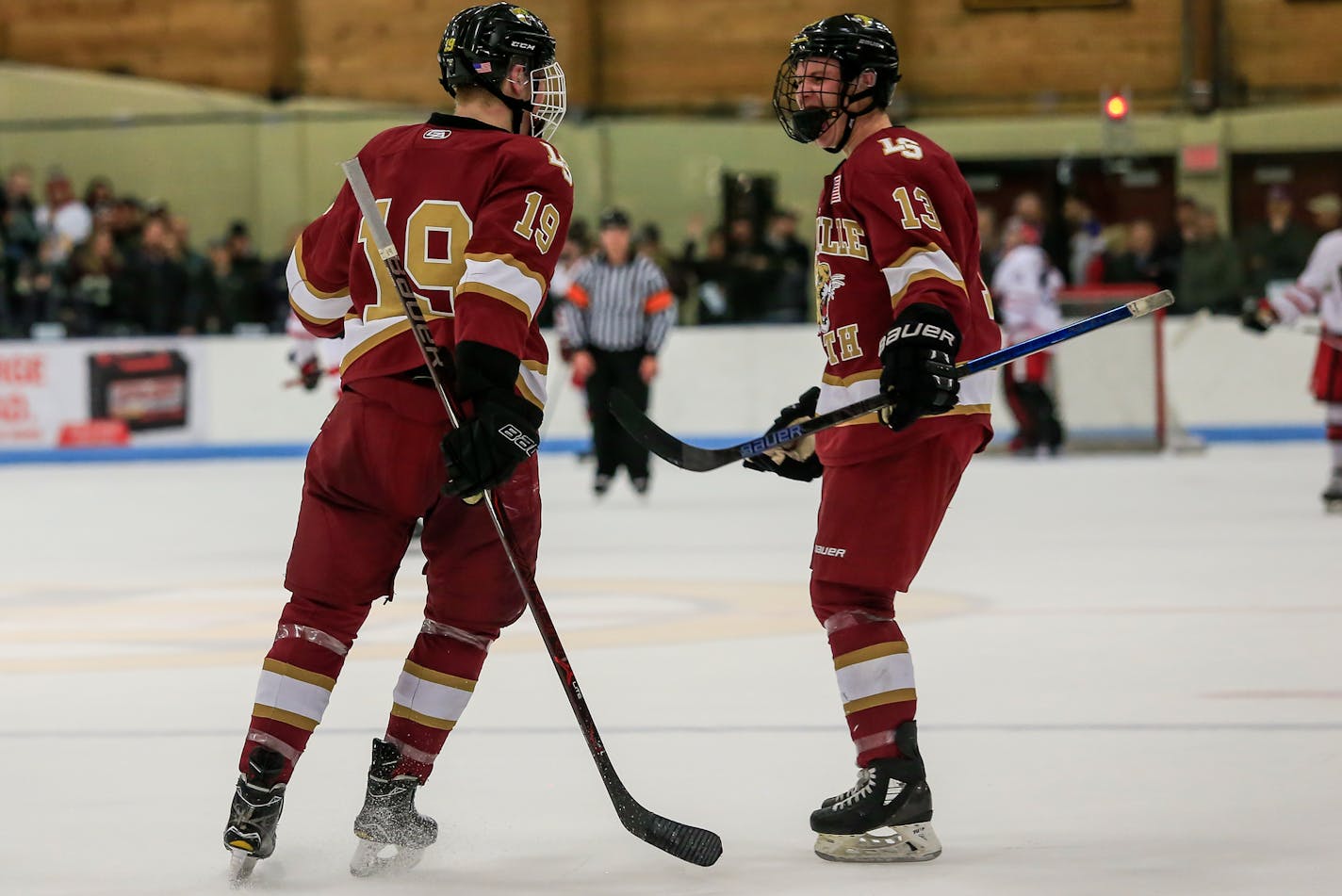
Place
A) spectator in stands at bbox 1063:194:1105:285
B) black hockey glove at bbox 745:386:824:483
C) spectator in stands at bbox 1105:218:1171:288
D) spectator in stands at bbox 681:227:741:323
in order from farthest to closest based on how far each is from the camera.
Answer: spectator in stands at bbox 1063:194:1105:285, spectator in stands at bbox 1105:218:1171:288, spectator in stands at bbox 681:227:741:323, black hockey glove at bbox 745:386:824:483

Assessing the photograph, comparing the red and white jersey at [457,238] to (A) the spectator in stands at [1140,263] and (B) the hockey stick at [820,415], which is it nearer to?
(B) the hockey stick at [820,415]

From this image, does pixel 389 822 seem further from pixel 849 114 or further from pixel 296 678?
pixel 849 114

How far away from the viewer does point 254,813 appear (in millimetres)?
2789

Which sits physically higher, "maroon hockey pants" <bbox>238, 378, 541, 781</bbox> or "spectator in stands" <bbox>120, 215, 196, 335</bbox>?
"spectator in stands" <bbox>120, 215, 196, 335</bbox>

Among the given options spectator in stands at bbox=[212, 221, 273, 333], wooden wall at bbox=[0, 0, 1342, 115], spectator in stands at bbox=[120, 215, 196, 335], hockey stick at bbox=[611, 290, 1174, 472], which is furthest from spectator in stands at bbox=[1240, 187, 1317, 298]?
hockey stick at bbox=[611, 290, 1174, 472]

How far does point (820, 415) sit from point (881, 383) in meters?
0.21

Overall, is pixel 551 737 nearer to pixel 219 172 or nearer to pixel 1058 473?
pixel 1058 473

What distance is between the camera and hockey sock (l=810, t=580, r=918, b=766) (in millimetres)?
2980

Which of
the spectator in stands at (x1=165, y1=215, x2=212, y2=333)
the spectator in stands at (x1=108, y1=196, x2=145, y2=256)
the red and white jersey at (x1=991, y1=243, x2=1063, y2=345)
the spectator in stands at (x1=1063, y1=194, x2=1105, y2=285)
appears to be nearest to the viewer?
the red and white jersey at (x1=991, y1=243, x2=1063, y2=345)

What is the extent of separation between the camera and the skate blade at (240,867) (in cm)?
281

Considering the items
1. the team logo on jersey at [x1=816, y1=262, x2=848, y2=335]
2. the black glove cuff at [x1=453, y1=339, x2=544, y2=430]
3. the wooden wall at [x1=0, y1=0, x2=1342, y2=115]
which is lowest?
the black glove cuff at [x1=453, y1=339, x2=544, y2=430]

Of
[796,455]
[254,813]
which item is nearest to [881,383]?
[796,455]

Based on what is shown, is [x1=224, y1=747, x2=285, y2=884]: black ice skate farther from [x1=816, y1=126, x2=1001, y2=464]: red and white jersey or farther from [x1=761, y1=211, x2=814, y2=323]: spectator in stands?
[x1=761, y1=211, x2=814, y2=323]: spectator in stands

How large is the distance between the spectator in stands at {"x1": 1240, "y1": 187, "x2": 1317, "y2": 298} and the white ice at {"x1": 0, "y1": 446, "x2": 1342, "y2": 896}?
4754 mm
